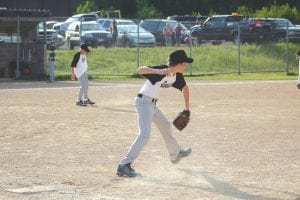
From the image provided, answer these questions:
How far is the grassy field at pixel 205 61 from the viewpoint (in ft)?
107

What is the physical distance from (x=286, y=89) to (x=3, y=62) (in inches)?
460

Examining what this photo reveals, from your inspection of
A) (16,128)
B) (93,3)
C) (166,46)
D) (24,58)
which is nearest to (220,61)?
(166,46)

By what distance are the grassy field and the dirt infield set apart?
1185 cm

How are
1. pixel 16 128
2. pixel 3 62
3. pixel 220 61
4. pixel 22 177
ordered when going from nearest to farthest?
pixel 22 177
pixel 16 128
pixel 3 62
pixel 220 61

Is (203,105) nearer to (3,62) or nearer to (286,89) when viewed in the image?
(286,89)

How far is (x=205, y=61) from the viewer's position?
35.3 meters

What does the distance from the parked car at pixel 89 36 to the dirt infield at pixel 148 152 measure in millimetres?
16431

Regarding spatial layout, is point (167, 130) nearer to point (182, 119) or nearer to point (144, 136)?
point (182, 119)

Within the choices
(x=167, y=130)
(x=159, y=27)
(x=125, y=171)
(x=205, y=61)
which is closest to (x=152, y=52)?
(x=205, y=61)

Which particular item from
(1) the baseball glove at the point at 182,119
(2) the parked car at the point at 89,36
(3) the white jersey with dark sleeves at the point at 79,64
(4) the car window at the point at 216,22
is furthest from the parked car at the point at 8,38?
(1) the baseball glove at the point at 182,119

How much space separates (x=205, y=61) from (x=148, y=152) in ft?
80.4

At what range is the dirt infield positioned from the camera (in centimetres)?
843

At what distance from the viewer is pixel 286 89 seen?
81.1 ft

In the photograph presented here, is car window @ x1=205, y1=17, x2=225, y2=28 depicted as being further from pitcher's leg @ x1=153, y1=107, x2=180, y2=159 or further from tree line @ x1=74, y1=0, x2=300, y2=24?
pitcher's leg @ x1=153, y1=107, x2=180, y2=159
